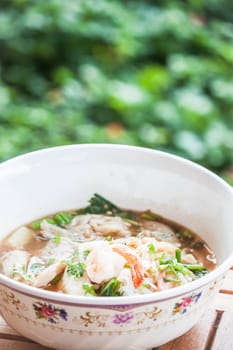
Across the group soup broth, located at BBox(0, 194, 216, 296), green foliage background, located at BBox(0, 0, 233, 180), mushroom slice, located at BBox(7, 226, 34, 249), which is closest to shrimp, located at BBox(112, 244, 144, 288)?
soup broth, located at BBox(0, 194, 216, 296)

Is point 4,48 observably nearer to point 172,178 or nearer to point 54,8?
point 54,8

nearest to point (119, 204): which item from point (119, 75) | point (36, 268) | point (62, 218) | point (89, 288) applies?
point (62, 218)

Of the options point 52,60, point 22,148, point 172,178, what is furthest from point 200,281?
point 52,60

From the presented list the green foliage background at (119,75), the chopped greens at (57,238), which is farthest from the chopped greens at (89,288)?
the green foliage background at (119,75)

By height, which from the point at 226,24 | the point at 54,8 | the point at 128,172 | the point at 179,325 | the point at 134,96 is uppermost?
the point at 226,24

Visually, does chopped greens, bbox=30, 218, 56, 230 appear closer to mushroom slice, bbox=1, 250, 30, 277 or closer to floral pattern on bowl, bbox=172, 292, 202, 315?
mushroom slice, bbox=1, 250, 30, 277

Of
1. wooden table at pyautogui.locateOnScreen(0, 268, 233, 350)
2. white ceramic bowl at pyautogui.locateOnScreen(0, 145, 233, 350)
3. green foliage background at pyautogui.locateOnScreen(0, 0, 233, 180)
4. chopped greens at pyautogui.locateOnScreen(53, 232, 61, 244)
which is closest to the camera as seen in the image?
white ceramic bowl at pyautogui.locateOnScreen(0, 145, 233, 350)

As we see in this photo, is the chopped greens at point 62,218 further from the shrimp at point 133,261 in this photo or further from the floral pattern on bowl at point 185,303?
the floral pattern on bowl at point 185,303
